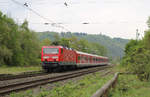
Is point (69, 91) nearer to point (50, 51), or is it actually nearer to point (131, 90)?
point (131, 90)

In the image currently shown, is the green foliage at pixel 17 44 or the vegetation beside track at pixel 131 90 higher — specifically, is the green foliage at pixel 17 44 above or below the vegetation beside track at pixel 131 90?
above

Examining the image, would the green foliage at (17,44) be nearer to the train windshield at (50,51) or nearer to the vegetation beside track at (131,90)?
the train windshield at (50,51)

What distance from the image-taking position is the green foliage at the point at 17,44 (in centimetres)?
4447

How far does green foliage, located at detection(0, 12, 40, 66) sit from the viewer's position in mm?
44469

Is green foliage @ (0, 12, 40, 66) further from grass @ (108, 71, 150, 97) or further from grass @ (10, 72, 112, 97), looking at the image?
grass @ (108, 71, 150, 97)

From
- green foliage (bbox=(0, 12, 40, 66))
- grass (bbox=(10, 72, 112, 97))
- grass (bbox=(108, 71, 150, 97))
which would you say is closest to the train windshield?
grass (bbox=(10, 72, 112, 97))

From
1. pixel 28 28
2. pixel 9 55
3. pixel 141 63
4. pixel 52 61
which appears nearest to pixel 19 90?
pixel 141 63

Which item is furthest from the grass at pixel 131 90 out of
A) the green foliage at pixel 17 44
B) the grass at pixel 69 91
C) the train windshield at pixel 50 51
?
the green foliage at pixel 17 44

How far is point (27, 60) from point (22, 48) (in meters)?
3.15

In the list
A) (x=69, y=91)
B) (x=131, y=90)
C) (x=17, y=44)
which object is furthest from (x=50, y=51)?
(x=17, y=44)

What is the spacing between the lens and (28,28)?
57.4 metres

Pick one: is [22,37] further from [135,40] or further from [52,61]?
[52,61]

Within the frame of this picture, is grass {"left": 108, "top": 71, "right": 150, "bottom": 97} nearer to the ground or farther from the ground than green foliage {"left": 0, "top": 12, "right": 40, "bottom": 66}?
nearer to the ground

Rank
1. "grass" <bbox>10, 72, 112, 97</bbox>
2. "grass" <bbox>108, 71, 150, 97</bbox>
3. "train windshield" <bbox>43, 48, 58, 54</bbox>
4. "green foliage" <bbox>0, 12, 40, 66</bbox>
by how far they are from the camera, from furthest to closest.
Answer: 1. "green foliage" <bbox>0, 12, 40, 66</bbox>
2. "train windshield" <bbox>43, 48, 58, 54</bbox>
3. "grass" <bbox>10, 72, 112, 97</bbox>
4. "grass" <bbox>108, 71, 150, 97</bbox>
